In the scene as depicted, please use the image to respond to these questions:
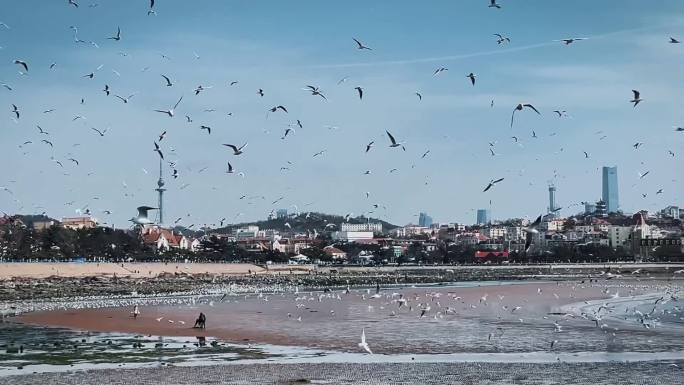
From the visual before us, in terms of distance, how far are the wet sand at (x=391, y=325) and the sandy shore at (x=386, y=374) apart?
3.20m

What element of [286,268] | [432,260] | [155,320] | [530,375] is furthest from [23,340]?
[432,260]

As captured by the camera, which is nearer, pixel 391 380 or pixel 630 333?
pixel 391 380

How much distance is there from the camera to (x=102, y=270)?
78.7 m

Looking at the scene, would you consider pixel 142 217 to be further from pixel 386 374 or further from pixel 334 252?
pixel 334 252

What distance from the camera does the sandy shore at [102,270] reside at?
69.5 metres

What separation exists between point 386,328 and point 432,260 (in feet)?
437

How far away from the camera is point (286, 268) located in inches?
4363

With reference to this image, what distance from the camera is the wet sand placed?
23.5 m

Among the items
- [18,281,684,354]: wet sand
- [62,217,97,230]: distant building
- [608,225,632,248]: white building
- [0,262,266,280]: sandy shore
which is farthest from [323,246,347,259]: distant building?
[18,281,684,354]: wet sand

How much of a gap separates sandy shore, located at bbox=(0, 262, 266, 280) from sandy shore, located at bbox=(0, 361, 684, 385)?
5038 cm

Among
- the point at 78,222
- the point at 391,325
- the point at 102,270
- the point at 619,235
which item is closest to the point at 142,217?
the point at 391,325

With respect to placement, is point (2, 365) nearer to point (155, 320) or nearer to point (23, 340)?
point (23, 340)

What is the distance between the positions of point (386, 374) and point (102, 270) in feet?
213

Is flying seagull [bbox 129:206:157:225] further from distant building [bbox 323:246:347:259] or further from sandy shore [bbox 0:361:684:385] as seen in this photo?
distant building [bbox 323:246:347:259]
